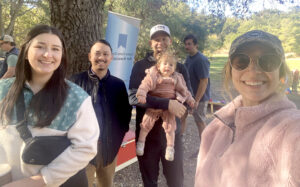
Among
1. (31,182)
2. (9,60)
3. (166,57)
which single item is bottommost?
(31,182)

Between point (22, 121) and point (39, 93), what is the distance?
0.22 meters

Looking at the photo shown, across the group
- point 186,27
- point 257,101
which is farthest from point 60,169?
point 186,27

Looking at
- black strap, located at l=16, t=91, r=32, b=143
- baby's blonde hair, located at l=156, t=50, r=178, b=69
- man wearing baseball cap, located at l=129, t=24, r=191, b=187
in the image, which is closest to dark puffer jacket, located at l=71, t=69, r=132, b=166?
man wearing baseball cap, located at l=129, t=24, r=191, b=187

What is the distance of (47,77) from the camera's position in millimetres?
1528

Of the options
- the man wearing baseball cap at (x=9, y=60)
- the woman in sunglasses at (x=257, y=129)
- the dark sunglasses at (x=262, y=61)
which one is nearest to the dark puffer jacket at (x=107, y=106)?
the woman in sunglasses at (x=257, y=129)

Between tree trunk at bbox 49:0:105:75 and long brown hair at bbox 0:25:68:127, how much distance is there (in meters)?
1.26

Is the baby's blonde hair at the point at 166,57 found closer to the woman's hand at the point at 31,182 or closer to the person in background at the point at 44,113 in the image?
the person in background at the point at 44,113

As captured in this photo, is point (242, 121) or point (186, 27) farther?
point (186, 27)

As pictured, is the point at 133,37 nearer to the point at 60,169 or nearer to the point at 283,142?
the point at 60,169

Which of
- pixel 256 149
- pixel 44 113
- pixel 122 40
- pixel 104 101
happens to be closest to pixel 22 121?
pixel 44 113

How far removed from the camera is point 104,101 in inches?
83.1

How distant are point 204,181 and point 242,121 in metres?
0.41

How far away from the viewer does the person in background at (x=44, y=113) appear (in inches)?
53.2

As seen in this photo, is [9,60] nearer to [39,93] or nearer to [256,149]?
[39,93]
